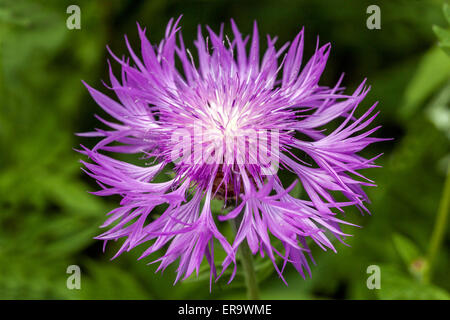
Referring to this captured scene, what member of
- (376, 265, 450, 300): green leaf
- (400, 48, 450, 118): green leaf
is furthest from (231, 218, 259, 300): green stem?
(400, 48, 450, 118): green leaf

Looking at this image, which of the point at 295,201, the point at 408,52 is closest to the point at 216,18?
the point at 408,52

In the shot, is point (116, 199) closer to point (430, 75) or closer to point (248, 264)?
point (248, 264)

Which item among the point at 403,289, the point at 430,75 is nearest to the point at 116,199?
the point at 403,289

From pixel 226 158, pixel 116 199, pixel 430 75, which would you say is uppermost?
pixel 430 75

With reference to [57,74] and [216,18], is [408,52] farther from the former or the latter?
[57,74]

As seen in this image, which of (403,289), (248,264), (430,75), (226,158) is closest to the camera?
(226,158)

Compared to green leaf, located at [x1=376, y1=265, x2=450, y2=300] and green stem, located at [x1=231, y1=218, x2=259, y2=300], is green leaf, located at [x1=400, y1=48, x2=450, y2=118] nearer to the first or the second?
green leaf, located at [x1=376, y1=265, x2=450, y2=300]
